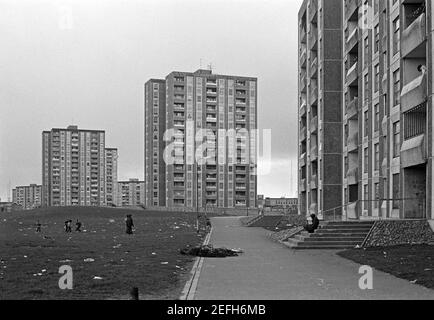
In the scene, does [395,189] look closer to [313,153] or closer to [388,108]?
[388,108]

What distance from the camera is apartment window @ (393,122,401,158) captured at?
28.3 m

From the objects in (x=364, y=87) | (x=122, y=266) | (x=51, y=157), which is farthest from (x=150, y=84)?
(x=122, y=266)

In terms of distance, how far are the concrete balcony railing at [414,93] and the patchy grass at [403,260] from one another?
22.7 feet

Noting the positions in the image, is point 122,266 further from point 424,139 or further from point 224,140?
point 224,140

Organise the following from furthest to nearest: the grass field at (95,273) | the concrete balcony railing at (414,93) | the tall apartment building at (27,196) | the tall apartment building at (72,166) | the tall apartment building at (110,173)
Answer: the tall apartment building at (27,196) → the tall apartment building at (110,173) → the tall apartment building at (72,166) → the concrete balcony railing at (414,93) → the grass field at (95,273)

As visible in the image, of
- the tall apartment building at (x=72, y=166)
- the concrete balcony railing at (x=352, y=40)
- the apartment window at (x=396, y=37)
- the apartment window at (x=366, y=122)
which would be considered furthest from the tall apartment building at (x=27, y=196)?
the apartment window at (x=396, y=37)

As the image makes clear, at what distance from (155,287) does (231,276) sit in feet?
9.19

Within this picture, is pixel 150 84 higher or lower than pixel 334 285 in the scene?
higher

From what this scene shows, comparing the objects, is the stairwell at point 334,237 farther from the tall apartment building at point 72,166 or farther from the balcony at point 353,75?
the tall apartment building at point 72,166

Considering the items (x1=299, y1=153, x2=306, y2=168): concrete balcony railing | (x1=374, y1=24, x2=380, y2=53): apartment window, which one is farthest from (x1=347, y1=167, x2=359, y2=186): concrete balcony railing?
(x1=299, y1=153, x2=306, y2=168): concrete balcony railing

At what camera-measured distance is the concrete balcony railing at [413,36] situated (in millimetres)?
23859

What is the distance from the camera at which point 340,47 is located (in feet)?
142

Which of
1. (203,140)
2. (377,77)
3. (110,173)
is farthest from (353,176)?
(110,173)

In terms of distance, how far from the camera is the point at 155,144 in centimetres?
11288
